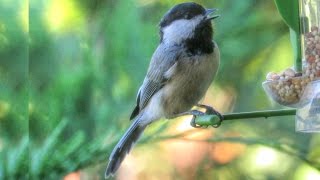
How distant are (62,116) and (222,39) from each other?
57cm

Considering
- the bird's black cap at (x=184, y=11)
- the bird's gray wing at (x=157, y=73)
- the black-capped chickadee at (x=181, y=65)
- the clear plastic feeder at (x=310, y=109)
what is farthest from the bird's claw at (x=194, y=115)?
the clear plastic feeder at (x=310, y=109)

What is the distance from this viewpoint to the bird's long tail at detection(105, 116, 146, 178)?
6.01ft

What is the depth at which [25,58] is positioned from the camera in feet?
6.73

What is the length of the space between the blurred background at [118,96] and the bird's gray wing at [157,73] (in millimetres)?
38

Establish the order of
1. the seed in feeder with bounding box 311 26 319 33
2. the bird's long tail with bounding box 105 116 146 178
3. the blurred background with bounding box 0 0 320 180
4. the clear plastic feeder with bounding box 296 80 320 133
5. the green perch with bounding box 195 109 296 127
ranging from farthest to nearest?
1. the bird's long tail with bounding box 105 116 146 178
2. the blurred background with bounding box 0 0 320 180
3. the green perch with bounding box 195 109 296 127
4. the seed in feeder with bounding box 311 26 319 33
5. the clear plastic feeder with bounding box 296 80 320 133

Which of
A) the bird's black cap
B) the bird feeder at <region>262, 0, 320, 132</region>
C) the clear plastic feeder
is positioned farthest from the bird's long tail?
the clear plastic feeder

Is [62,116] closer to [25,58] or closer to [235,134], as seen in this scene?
[25,58]

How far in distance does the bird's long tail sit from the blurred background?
0.06 feet

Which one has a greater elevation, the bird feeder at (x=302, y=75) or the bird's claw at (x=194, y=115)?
the bird feeder at (x=302, y=75)

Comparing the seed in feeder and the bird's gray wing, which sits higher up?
the seed in feeder

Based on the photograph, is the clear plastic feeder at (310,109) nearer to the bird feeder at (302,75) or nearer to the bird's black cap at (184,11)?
the bird feeder at (302,75)

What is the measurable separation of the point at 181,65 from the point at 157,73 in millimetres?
90

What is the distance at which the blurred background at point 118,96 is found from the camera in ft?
5.43

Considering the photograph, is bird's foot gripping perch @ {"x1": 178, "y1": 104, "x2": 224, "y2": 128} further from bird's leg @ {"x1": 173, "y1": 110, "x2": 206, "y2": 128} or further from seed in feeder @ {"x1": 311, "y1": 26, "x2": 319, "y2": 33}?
seed in feeder @ {"x1": 311, "y1": 26, "x2": 319, "y2": 33}
